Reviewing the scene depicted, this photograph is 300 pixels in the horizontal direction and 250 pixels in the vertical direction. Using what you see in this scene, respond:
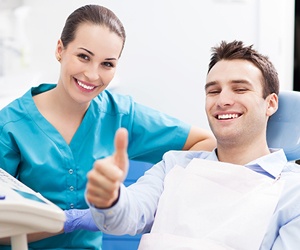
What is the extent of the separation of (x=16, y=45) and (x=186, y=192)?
1.80 meters

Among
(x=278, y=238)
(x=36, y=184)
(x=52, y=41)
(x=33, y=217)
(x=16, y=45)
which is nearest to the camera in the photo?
(x=33, y=217)

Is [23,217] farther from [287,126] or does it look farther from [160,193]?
[287,126]

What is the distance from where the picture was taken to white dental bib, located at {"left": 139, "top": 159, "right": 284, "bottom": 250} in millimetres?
1465

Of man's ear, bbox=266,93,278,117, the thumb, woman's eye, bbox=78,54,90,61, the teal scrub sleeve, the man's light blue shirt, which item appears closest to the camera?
the thumb

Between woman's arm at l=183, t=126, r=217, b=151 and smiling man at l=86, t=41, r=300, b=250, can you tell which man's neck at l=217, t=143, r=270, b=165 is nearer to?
smiling man at l=86, t=41, r=300, b=250

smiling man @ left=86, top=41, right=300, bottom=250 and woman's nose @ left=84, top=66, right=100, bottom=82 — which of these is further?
woman's nose @ left=84, top=66, right=100, bottom=82

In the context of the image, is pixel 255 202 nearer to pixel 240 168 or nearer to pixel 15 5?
pixel 240 168

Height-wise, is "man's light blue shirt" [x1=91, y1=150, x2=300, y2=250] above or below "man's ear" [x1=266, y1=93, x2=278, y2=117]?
below

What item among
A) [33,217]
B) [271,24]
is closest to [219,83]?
[33,217]

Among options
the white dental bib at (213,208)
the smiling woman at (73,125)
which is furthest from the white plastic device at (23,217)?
the smiling woman at (73,125)

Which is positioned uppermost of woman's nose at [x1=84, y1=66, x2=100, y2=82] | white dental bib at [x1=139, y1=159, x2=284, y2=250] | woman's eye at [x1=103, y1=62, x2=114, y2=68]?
woman's eye at [x1=103, y1=62, x2=114, y2=68]

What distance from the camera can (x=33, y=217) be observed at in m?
1.13

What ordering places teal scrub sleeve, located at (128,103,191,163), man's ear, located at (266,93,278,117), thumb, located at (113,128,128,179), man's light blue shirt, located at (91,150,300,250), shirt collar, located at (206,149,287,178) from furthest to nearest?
teal scrub sleeve, located at (128,103,191,163) < man's ear, located at (266,93,278,117) < shirt collar, located at (206,149,287,178) < man's light blue shirt, located at (91,150,300,250) < thumb, located at (113,128,128,179)

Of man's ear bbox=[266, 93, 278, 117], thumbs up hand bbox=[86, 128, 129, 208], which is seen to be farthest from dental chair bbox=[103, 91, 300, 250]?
thumbs up hand bbox=[86, 128, 129, 208]
